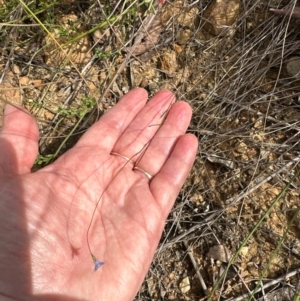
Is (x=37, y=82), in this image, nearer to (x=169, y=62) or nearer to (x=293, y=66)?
(x=169, y=62)

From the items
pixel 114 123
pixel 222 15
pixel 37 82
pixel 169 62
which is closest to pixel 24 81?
pixel 37 82

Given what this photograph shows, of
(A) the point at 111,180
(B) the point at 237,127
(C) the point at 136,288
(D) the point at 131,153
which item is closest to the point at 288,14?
Result: (B) the point at 237,127

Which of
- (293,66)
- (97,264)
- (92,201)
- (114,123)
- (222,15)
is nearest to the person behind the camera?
(97,264)

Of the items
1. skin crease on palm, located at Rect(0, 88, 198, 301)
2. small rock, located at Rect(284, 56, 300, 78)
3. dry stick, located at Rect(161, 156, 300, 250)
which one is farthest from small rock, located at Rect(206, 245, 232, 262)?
small rock, located at Rect(284, 56, 300, 78)

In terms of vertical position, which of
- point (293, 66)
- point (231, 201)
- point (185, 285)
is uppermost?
point (293, 66)

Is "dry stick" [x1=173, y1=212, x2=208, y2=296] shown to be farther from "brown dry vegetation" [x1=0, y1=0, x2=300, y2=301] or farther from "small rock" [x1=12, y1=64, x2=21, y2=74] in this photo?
"small rock" [x1=12, y1=64, x2=21, y2=74]

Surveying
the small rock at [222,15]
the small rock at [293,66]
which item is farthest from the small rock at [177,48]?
the small rock at [293,66]

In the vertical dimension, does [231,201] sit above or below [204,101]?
below
